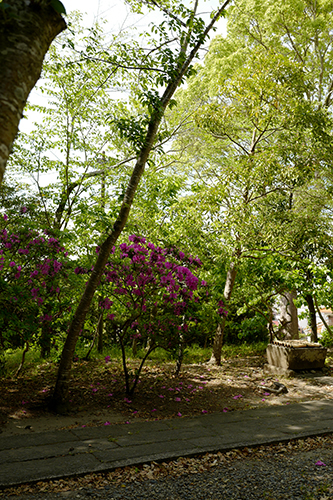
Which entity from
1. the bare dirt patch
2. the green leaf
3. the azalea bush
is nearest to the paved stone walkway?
the bare dirt patch

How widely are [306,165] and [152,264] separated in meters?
4.52

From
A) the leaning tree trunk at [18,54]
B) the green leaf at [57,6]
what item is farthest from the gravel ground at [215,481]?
the green leaf at [57,6]

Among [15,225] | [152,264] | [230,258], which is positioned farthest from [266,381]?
[15,225]

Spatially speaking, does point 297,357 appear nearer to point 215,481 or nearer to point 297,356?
point 297,356

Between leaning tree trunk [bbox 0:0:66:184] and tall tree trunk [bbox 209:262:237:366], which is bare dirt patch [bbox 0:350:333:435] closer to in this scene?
tall tree trunk [bbox 209:262:237:366]

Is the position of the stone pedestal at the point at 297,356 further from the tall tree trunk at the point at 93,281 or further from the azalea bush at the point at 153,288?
the tall tree trunk at the point at 93,281

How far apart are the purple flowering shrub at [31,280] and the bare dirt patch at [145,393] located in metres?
0.84

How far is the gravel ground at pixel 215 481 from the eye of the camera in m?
2.66

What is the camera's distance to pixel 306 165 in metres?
7.67

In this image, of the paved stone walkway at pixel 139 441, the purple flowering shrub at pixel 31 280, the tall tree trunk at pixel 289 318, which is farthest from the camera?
the tall tree trunk at pixel 289 318

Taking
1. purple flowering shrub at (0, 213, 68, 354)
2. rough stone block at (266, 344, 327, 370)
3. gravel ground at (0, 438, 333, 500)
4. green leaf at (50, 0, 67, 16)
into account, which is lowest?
gravel ground at (0, 438, 333, 500)

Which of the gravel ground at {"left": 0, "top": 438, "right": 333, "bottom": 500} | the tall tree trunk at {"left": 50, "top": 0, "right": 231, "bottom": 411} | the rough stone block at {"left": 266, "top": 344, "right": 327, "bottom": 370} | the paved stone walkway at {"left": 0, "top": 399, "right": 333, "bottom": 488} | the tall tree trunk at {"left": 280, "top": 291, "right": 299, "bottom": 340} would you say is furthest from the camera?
the tall tree trunk at {"left": 280, "top": 291, "right": 299, "bottom": 340}

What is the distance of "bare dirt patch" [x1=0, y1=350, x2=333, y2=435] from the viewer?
433 cm

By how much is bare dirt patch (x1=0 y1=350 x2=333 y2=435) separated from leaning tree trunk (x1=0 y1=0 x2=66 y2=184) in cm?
352
